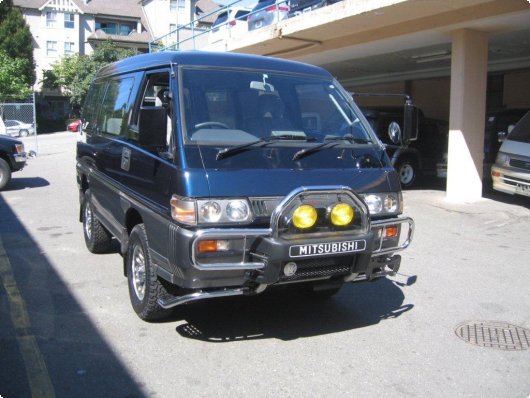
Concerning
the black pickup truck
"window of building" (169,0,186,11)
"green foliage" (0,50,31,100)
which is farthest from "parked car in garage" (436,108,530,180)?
"window of building" (169,0,186,11)

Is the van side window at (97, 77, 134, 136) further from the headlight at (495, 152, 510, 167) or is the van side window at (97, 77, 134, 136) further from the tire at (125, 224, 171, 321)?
the headlight at (495, 152, 510, 167)

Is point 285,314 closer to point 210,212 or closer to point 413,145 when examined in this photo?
point 210,212

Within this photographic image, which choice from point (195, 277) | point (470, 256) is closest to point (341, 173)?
point (195, 277)

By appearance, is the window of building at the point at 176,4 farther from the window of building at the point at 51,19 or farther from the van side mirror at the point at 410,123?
the van side mirror at the point at 410,123

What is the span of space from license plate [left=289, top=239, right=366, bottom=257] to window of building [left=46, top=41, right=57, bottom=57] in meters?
57.6

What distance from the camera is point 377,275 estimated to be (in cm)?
453

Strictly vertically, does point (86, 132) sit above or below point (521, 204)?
above

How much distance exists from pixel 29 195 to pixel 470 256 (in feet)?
30.6

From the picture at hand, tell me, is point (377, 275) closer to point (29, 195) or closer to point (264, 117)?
point (264, 117)

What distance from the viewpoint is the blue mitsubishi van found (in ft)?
12.6

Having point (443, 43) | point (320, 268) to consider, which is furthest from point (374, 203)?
point (443, 43)

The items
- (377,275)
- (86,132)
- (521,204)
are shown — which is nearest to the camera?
(377,275)

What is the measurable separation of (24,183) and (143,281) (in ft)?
34.7

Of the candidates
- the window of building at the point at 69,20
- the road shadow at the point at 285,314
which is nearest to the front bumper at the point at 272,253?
the road shadow at the point at 285,314
